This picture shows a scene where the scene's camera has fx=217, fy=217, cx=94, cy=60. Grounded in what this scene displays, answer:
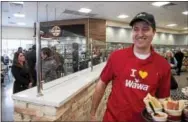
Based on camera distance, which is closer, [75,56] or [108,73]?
[108,73]

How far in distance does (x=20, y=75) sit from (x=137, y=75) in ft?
10.2

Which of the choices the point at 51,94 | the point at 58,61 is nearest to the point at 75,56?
the point at 58,61

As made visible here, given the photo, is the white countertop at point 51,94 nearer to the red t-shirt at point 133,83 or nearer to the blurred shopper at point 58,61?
the blurred shopper at point 58,61

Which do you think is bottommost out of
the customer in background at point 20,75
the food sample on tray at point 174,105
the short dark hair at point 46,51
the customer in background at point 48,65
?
the customer in background at point 20,75

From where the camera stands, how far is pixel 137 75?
141cm

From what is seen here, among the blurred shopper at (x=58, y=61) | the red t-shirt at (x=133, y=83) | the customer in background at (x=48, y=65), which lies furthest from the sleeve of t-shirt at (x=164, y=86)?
the blurred shopper at (x=58, y=61)

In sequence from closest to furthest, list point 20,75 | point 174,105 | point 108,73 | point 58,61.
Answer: point 174,105
point 108,73
point 58,61
point 20,75

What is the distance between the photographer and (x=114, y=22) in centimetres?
1170

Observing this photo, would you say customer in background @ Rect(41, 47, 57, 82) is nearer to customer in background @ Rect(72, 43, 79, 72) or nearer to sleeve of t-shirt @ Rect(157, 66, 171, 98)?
customer in background @ Rect(72, 43, 79, 72)

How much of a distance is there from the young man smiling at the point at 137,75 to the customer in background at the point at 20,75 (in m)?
2.79

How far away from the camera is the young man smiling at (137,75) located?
140 cm

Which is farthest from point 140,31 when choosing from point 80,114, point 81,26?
point 81,26

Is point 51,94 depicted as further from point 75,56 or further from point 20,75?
point 20,75

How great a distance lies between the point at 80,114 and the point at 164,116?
176cm
